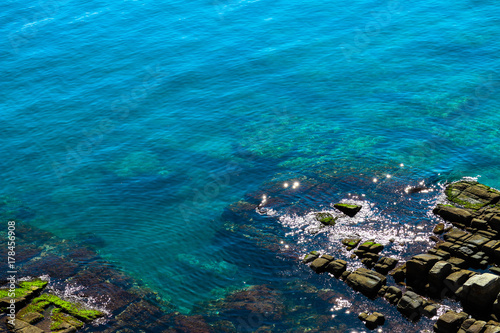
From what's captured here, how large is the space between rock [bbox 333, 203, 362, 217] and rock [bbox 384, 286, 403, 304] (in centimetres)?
1391

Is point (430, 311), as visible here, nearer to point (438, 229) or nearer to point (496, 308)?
point (496, 308)

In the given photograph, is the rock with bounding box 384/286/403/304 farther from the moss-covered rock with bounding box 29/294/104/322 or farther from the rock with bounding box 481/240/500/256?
the moss-covered rock with bounding box 29/294/104/322

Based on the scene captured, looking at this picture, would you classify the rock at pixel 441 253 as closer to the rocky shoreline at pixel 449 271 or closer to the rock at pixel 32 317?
the rocky shoreline at pixel 449 271

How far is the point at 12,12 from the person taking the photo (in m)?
142

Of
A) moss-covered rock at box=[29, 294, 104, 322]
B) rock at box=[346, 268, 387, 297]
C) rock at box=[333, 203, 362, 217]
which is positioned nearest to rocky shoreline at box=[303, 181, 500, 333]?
rock at box=[346, 268, 387, 297]

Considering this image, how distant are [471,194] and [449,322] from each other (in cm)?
2282

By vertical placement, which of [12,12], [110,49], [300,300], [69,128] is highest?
[12,12]

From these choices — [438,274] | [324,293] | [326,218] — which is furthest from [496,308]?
[326,218]

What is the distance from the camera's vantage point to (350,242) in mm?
55906

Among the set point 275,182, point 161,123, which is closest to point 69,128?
point 161,123

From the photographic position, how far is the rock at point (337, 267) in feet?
170

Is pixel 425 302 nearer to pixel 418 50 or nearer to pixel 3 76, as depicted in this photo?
pixel 418 50

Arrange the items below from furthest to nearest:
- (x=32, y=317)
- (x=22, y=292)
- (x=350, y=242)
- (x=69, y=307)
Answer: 1. (x=350, y=242)
2. (x=22, y=292)
3. (x=69, y=307)
4. (x=32, y=317)

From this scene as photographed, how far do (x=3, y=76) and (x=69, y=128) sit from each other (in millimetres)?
33450
